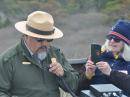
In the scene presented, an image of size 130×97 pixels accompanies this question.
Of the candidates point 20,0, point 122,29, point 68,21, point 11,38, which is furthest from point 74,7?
point 122,29

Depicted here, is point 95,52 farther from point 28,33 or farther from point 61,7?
point 61,7

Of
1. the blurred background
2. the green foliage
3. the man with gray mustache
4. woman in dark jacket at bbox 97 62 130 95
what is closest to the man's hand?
the man with gray mustache

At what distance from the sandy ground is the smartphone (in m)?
5.39

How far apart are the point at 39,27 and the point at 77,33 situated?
24.0ft

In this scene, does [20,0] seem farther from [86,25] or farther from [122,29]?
[122,29]

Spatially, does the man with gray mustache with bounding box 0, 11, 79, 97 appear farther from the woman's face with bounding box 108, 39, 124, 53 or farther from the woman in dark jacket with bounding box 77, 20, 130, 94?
the woman's face with bounding box 108, 39, 124, 53

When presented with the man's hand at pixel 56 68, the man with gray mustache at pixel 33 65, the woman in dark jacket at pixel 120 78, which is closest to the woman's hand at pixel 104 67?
the woman in dark jacket at pixel 120 78

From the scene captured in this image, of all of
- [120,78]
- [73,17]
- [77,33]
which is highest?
[120,78]

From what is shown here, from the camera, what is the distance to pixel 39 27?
4.06 m

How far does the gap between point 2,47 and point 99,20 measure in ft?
9.75

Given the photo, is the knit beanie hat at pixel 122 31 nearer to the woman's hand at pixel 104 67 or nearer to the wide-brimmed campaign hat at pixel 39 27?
the woman's hand at pixel 104 67

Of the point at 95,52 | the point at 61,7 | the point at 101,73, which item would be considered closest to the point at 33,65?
the point at 95,52

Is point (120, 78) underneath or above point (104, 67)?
underneath

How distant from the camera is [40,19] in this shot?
4.10 metres
